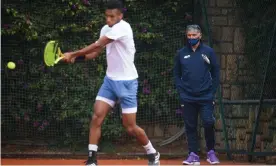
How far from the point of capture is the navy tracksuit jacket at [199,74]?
874 cm

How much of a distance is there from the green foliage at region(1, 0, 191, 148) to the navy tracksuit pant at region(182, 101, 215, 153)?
5.42 feet

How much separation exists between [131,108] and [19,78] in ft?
11.0

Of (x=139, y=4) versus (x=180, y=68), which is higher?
(x=139, y=4)

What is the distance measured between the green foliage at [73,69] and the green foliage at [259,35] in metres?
1.01

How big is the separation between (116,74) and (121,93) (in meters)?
0.23

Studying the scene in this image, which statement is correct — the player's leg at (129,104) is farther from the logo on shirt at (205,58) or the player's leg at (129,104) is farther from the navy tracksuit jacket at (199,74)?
the logo on shirt at (205,58)

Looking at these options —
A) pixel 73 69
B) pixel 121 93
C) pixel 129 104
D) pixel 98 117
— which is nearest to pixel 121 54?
pixel 121 93

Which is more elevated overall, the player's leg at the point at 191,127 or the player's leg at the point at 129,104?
the player's leg at the point at 129,104

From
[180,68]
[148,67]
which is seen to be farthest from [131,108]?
[148,67]

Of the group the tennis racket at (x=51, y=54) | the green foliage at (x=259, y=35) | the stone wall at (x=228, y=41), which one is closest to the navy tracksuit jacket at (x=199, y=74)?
the green foliage at (x=259, y=35)

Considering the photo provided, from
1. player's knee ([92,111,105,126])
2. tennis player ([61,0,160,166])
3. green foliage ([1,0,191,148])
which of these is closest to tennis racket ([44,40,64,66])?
tennis player ([61,0,160,166])

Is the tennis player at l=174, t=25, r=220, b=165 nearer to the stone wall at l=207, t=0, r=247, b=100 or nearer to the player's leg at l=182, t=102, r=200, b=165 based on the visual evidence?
the player's leg at l=182, t=102, r=200, b=165

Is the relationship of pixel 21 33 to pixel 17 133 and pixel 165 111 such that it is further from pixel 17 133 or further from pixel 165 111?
pixel 165 111

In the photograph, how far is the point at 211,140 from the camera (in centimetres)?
893
